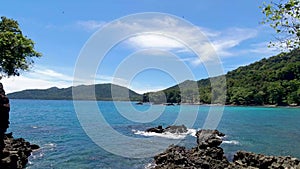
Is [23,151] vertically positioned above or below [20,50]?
below

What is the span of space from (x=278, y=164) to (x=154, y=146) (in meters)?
17.8

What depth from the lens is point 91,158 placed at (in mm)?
28406

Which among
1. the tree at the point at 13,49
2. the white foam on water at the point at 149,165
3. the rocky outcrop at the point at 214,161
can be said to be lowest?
the white foam on water at the point at 149,165

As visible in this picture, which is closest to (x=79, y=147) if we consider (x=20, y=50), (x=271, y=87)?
(x=20, y=50)

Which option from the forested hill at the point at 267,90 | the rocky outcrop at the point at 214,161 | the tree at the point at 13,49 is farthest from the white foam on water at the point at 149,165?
the forested hill at the point at 267,90

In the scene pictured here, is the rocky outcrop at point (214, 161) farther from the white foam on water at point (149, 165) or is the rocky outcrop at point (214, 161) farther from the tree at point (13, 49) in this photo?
the tree at point (13, 49)

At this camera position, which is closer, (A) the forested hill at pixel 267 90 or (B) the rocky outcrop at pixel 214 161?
(B) the rocky outcrop at pixel 214 161

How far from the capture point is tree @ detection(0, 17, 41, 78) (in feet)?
64.7

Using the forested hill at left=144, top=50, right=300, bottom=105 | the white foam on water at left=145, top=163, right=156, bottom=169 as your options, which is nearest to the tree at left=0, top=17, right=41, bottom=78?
the white foam on water at left=145, top=163, right=156, bottom=169

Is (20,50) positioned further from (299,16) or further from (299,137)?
(299,137)

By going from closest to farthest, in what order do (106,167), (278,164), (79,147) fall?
1. (278,164)
2. (106,167)
3. (79,147)

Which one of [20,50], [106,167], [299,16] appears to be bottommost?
[106,167]

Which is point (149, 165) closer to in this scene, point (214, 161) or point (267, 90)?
point (214, 161)

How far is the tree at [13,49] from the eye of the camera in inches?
777
